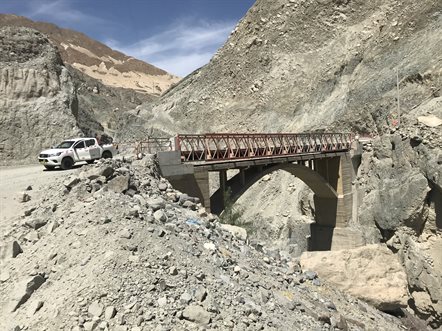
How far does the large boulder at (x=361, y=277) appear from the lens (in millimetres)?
14898

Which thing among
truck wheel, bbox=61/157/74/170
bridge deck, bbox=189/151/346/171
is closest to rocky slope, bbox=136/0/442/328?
bridge deck, bbox=189/151/346/171

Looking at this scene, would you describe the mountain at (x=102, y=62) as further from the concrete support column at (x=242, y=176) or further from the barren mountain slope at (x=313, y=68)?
the concrete support column at (x=242, y=176)

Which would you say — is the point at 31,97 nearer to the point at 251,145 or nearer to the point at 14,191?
the point at 14,191

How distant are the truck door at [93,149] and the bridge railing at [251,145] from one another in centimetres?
390

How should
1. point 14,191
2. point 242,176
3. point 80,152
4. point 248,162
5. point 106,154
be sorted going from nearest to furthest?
point 14,191 < point 80,152 < point 248,162 < point 242,176 < point 106,154

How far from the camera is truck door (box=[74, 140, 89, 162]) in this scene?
16578mm

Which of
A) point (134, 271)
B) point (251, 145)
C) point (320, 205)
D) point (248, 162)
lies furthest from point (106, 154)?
point (320, 205)

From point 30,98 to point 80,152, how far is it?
1054 cm

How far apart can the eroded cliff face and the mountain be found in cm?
8196

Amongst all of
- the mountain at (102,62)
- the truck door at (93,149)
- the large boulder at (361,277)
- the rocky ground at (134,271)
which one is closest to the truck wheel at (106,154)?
the truck door at (93,149)

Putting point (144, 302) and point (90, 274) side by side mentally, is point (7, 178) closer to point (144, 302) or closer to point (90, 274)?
point (90, 274)

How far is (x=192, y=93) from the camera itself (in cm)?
5044

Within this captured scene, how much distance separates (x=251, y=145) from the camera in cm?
1802

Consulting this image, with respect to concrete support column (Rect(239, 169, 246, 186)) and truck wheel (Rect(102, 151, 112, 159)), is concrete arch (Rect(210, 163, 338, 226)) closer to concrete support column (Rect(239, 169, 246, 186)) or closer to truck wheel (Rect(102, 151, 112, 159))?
concrete support column (Rect(239, 169, 246, 186))
